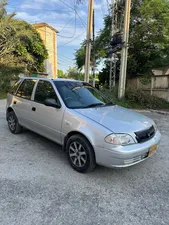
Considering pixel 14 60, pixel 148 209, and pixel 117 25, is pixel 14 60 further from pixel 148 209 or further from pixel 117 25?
pixel 148 209

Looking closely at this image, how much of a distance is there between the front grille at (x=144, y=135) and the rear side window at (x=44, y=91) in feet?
5.54

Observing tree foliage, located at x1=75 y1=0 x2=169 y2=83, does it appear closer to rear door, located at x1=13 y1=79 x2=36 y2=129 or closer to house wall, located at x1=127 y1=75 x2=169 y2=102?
house wall, located at x1=127 y1=75 x2=169 y2=102

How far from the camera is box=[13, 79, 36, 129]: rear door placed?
156 inches

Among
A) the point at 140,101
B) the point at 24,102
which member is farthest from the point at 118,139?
the point at 140,101

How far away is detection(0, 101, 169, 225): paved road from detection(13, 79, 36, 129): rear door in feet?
2.84

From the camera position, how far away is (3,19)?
14.6 meters

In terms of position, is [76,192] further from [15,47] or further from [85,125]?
[15,47]

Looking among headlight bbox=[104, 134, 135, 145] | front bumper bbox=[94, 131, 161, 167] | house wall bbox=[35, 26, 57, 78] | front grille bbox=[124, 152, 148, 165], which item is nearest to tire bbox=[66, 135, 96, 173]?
front bumper bbox=[94, 131, 161, 167]

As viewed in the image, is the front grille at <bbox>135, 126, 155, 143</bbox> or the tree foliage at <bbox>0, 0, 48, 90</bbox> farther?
the tree foliage at <bbox>0, 0, 48, 90</bbox>

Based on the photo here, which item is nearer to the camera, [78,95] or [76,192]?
[76,192]

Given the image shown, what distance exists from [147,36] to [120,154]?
37.2 ft

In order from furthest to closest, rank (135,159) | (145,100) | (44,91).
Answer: (145,100), (44,91), (135,159)

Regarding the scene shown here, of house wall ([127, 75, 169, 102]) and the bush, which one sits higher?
house wall ([127, 75, 169, 102])

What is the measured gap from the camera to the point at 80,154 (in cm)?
282
